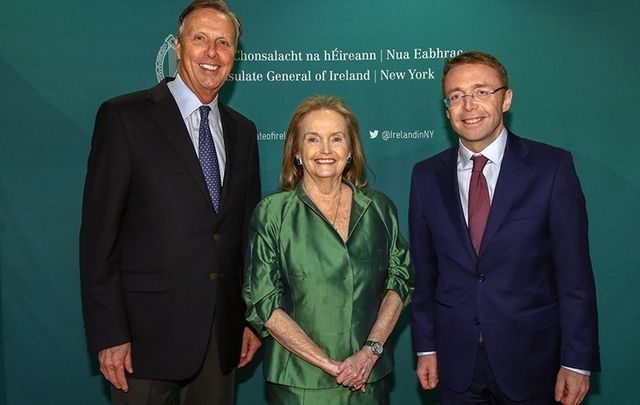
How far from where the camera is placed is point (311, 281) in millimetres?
2227

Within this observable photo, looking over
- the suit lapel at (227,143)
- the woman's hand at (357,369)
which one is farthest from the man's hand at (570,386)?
the suit lapel at (227,143)

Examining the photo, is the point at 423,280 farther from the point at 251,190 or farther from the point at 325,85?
the point at 325,85

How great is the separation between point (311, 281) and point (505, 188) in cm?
76

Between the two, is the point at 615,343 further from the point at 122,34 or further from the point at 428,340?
the point at 122,34

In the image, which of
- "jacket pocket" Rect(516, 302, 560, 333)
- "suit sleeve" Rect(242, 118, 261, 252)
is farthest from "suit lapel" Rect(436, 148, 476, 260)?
"suit sleeve" Rect(242, 118, 261, 252)

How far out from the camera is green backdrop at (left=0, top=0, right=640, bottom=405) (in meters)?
3.79

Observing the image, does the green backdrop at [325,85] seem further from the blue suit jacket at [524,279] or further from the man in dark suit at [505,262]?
the blue suit jacket at [524,279]

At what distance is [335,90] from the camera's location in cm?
383

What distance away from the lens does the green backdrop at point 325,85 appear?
379 centimetres

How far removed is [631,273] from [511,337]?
6.50ft

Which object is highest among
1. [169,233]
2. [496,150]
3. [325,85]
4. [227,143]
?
[325,85]

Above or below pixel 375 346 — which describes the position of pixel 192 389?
below

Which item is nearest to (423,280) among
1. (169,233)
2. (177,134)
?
(169,233)

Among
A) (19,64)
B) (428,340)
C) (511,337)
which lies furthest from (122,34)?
(511,337)
